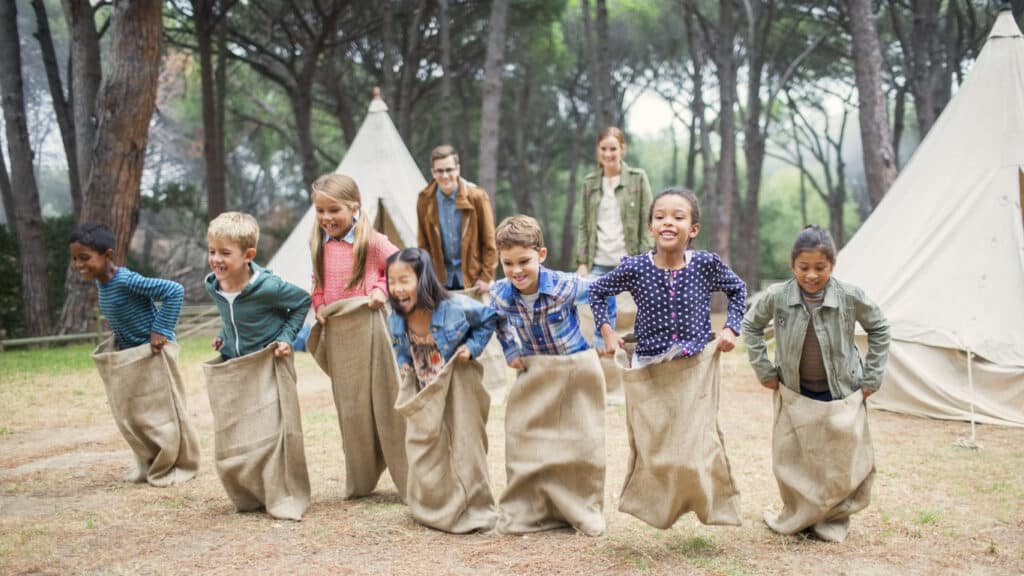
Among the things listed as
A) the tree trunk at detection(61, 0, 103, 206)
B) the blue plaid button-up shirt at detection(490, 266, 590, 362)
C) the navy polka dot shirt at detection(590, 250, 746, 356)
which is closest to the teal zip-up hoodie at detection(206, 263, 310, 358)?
the blue plaid button-up shirt at detection(490, 266, 590, 362)

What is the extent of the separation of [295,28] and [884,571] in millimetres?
16218

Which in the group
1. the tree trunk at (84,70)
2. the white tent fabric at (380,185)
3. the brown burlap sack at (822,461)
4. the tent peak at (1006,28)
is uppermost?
the tree trunk at (84,70)

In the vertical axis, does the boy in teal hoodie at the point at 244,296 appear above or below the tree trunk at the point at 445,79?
below

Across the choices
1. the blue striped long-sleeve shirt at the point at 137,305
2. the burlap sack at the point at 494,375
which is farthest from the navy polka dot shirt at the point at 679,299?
the burlap sack at the point at 494,375

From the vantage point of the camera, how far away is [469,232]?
603 centimetres

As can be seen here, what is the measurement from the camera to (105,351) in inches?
177

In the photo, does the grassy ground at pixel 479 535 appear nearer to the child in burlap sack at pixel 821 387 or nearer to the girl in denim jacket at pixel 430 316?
the child in burlap sack at pixel 821 387

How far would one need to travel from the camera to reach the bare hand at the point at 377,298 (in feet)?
12.8

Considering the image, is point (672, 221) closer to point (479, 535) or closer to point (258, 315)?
point (479, 535)

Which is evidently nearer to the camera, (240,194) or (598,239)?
(598,239)

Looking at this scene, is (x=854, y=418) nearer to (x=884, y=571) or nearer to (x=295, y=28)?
(x=884, y=571)

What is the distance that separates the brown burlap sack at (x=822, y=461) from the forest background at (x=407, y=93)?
20.1ft

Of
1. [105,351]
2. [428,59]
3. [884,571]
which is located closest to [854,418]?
[884,571]

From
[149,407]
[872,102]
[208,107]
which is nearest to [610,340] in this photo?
[149,407]
